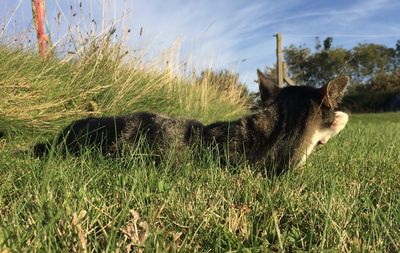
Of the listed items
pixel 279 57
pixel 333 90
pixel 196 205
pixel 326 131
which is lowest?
pixel 196 205

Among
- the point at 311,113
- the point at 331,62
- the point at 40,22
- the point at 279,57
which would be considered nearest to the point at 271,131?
the point at 311,113

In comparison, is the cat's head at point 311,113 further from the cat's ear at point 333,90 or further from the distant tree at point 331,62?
the distant tree at point 331,62

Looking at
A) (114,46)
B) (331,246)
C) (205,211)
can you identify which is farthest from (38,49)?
(331,246)

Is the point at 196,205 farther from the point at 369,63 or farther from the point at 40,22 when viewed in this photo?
the point at 369,63

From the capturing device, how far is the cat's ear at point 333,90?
8.71 feet

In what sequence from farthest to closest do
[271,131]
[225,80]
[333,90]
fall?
[225,80], [271,131], [333,90]

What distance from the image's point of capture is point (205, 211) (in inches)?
64.3

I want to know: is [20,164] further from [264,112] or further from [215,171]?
[264,112]

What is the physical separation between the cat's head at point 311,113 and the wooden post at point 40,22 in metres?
3.45

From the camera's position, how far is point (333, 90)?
8.92 feet

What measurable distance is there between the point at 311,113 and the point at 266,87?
46cm

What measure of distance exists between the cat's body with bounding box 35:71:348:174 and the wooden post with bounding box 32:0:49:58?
2643 mm

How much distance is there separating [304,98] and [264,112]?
0.92ft

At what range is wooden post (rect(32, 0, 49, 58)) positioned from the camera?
17.3 ft
